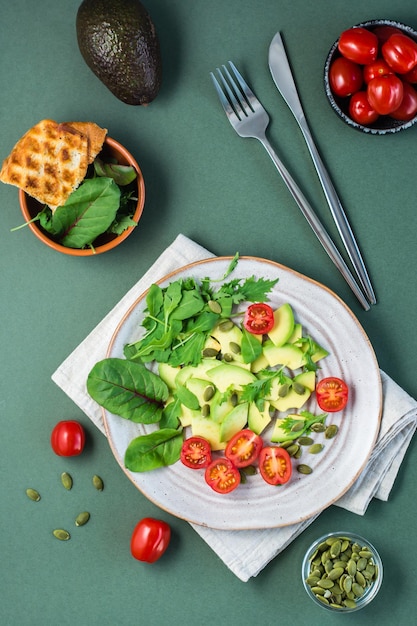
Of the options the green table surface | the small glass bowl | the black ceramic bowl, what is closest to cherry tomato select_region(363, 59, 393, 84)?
the black ceramic bowl

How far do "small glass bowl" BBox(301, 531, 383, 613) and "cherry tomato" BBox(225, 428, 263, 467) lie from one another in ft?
1.33

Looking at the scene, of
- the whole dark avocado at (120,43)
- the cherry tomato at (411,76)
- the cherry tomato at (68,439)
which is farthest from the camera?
the cherry tomato at (68,439)

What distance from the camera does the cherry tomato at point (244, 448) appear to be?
225cm

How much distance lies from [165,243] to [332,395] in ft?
2.60

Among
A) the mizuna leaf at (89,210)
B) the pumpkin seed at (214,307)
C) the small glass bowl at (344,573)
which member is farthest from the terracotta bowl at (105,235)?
the small glass bowl at (344,573)

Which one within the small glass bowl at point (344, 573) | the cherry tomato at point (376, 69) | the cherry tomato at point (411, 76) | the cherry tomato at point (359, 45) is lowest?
the small glass bowl at point (344, 573)

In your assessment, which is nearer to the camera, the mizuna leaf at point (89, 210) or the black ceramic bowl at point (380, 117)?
the mizuna leaf at point (89, 210)

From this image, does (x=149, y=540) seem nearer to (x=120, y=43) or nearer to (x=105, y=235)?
(x=105, y=235)

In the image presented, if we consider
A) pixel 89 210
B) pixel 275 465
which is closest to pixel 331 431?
pixel 275 465

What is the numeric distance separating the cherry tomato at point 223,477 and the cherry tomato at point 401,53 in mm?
1375

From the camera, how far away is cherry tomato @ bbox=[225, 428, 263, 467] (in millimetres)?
2248

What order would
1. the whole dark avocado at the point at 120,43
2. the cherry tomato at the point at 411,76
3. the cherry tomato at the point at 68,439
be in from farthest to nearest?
the cherry tomato at the point at 68,439 → the cherry tomato at the point at 411,76 → the whole dark avocado at the point at 120,43

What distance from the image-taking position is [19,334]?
8.29 feet

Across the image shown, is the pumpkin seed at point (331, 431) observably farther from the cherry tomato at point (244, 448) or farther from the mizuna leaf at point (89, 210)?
the mizuna leaf at point (89, 210)
